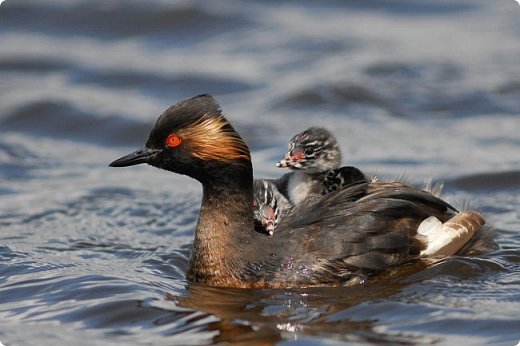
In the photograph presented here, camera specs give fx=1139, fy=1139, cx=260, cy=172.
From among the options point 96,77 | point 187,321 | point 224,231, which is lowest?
point 187,321

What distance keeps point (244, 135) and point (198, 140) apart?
458 centimetres

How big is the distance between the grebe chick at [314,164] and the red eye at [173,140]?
1407 mm

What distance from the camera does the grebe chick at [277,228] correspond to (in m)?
7.57

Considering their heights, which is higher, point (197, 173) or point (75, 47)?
point (75, 47)

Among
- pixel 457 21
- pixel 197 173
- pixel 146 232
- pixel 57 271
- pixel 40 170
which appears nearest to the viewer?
pixel 197 173

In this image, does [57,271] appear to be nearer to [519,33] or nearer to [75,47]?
[75,47]

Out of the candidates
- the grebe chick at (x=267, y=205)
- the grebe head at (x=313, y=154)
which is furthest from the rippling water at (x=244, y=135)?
the grebe head at (x=313, y=154)

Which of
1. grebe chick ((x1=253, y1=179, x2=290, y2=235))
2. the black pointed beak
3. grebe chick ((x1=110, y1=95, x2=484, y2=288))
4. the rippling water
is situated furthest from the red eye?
grebe chick ((x1=253, y1=179, x2=290, y2=235))

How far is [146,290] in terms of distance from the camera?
25.6ft

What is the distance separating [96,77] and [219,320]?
7.12 m

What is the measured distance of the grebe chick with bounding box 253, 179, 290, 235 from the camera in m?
8.73

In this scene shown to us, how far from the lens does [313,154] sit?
903 centimetres

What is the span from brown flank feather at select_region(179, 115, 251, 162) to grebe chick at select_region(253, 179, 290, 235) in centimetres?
105

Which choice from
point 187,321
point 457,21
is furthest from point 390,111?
point 187,321
